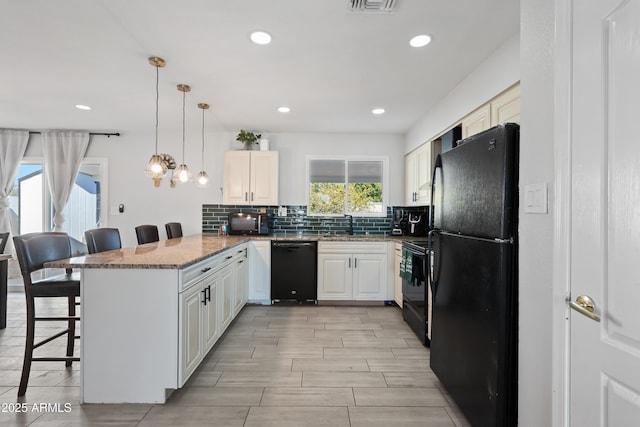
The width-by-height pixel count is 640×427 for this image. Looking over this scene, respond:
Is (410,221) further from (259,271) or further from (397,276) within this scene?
(259,271)

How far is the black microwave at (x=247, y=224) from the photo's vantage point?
14.2ft

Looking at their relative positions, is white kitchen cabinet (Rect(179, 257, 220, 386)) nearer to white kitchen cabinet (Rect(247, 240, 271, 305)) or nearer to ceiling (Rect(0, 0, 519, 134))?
white kitchen cabinet (Rect(247, 240, 271, 305))

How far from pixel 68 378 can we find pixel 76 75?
8.17 feet

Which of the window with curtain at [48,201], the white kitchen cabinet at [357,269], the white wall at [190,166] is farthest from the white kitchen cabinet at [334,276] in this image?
the window with curtain at [48,201]

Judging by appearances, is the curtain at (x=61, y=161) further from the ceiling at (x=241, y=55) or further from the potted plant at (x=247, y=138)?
the potted plant at (x=247, y=138)

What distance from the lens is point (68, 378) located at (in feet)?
7.16

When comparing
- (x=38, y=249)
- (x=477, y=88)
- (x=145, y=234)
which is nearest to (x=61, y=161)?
(x=145, y=234)

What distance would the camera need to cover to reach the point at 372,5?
1.78m

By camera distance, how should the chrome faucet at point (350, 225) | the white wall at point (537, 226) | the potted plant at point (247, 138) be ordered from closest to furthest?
the white wall at point (537, 226) < the potted plant at point (247, 138) < the chrome faucet at point (350, 225)

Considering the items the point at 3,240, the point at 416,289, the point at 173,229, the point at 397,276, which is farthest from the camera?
the point at 173,229

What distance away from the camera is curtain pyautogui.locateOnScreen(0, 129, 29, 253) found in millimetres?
4465

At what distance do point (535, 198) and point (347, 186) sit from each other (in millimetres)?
3417

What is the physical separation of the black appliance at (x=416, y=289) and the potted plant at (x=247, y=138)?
253cm

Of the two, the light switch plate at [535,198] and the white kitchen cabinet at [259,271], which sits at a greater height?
the light switch plate at [535,198]
